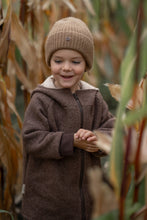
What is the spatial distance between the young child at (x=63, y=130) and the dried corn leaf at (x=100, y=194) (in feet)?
1.44

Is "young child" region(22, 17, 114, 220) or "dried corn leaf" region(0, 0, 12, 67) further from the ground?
"dried corn leaf" region(0, 0, 12, 67)

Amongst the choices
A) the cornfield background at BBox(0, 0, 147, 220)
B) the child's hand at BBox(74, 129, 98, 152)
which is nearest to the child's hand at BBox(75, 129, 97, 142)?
the child's hand at BBox(74, 129, 98, 152)

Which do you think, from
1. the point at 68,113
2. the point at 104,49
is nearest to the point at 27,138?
the point at 68,113

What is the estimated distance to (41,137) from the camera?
0.76 meters

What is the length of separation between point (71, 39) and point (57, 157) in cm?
26

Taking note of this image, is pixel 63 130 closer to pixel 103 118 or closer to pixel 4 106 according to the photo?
pixel 103 118

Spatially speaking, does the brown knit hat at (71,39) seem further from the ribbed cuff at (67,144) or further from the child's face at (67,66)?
the ribbed cuff at (67,144)

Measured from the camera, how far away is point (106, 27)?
1.49 metres

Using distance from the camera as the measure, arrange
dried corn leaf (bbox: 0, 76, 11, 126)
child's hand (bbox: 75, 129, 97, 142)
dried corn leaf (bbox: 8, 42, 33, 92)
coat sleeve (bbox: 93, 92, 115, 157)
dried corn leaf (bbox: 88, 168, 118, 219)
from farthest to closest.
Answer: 1. dried corn leaf (bbox: 8, 42, 33, 92)
2. dried corn leaf (bbox: 0, 76, 11, 126)
3. coat sleeve (bbox: 93, 92, 115, 157)
4. child's hand (bbox: 75, 129, 97, 142)
5. dried corn leaf (bbox: 88, 168, 118, 219)

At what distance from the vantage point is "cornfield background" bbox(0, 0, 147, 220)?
12.1 inches

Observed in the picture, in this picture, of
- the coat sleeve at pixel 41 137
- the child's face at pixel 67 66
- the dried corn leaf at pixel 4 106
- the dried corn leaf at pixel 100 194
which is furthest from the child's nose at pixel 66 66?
the dried corn leaf at pixel 100 194

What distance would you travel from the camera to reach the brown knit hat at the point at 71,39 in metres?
0.75

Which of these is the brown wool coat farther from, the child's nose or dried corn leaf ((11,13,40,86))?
dried corn leaf ((11,13,40,86))

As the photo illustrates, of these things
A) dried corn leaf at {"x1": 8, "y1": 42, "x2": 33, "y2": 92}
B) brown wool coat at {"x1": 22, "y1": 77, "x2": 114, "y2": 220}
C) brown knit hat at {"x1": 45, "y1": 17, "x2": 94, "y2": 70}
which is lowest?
brown wool coat at {"x1": 22, "y1": 77, "x2": 114, "y2": 220}
